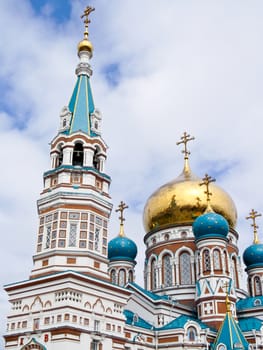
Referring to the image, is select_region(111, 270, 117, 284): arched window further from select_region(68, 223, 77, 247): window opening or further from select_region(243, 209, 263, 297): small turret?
select_region(68, 223, 77, 247): window opening

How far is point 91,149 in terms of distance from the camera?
2173 cm

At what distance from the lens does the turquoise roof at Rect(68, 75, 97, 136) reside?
22.2 metres

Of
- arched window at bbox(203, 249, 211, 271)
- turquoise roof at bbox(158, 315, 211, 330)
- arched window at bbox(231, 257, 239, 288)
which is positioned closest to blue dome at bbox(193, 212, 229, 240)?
arched window at bbox(203, 249, 211, 271)

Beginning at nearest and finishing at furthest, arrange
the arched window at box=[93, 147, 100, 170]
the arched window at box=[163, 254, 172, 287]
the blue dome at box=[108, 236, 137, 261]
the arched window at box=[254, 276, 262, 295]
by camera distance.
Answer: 1. the arched window at box=[93, 147, 100, 170]
2. the arched window at box=[163, 254, 172, 287]
3. the blue dome at box=[108, 236, 137, 261]
4. the arched window at box=[254, 276, 262, 295]

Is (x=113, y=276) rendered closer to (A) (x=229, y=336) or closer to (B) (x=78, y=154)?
(A) (x=229, y=336)

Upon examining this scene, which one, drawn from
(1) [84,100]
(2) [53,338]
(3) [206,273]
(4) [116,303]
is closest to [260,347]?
(3) [206,273]

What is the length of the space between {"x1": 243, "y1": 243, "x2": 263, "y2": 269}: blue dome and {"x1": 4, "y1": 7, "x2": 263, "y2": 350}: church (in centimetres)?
6

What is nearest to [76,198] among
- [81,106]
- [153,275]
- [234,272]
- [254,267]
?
[81,106]

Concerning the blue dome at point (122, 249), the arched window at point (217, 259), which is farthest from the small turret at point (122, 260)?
the arched window at point (217, 259)

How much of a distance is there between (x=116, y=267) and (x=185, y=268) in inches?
153

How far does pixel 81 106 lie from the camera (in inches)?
900

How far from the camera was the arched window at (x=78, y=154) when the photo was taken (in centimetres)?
2191

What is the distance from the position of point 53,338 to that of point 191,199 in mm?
13772

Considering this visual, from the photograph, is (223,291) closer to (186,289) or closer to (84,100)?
(186,289)
